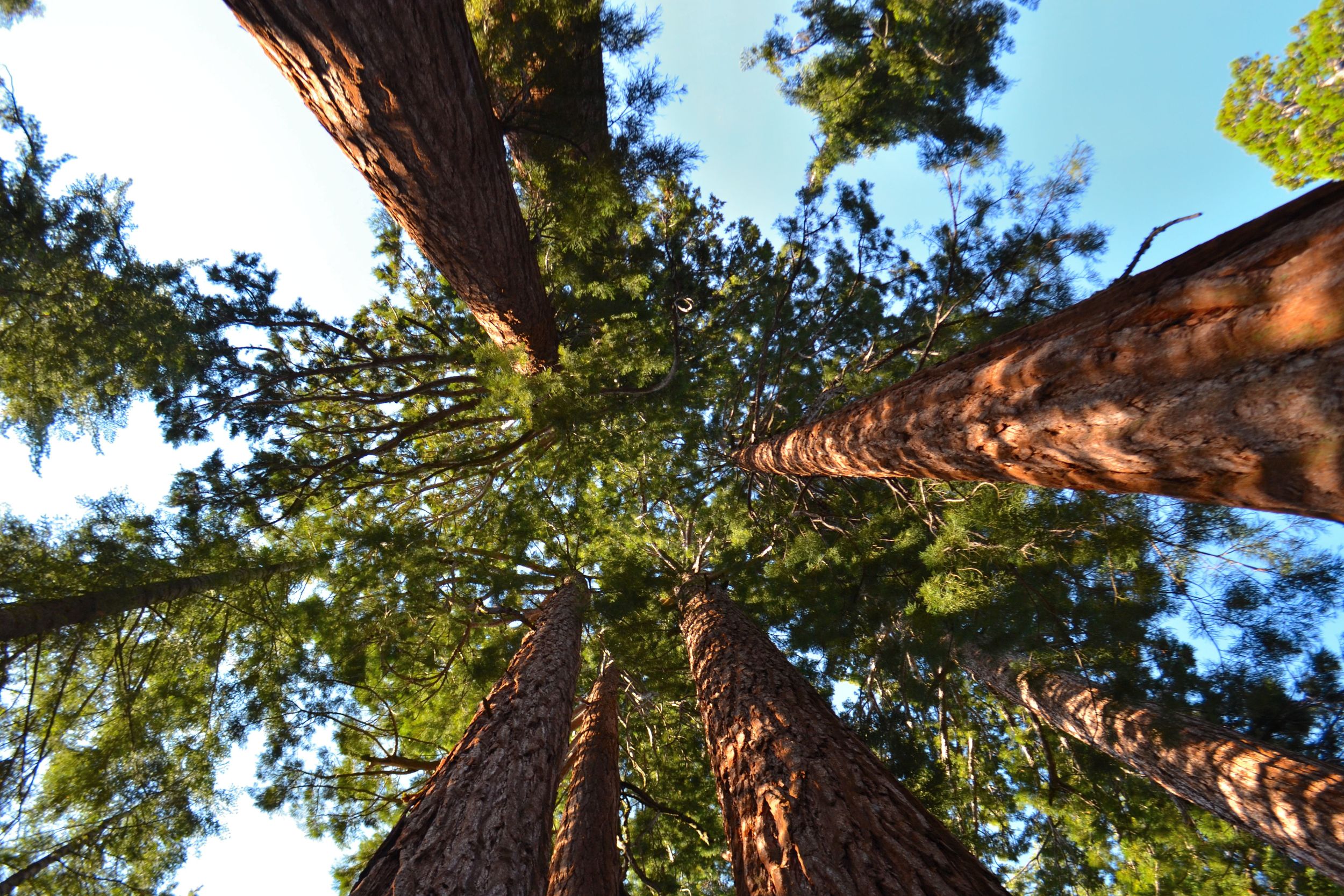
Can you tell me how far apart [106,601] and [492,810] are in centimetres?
417

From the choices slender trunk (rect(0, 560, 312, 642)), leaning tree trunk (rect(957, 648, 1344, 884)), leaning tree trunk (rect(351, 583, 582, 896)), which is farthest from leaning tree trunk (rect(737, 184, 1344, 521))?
slender trunk (rect(0, 560, 312, 642))

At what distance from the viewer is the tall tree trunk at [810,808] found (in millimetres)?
1791

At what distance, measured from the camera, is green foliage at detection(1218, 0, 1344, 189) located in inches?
428

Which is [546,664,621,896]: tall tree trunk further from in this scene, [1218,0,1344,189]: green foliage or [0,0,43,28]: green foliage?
[1218,0,1344,189]: green foliage

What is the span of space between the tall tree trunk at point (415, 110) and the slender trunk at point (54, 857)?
5103 mm

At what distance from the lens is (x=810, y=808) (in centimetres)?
215

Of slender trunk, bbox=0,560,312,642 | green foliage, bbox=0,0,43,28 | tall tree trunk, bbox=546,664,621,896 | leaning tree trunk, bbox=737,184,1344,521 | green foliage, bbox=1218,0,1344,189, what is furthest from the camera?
green foliage, bbox=1218,0,1344,189

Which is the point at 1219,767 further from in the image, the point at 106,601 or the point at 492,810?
the point at 106,601

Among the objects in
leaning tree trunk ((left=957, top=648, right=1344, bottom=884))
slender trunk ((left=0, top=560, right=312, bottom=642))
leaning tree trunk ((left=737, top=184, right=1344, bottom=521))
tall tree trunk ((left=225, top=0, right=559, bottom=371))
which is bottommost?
leaning tree trunk ((left=957, top=648, right=1344, bottom=884))

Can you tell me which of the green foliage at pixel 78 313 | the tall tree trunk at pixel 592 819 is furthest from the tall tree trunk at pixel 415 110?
the tall tree trunk at pixel 592 819

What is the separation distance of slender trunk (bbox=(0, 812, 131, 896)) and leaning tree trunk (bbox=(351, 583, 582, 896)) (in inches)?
131

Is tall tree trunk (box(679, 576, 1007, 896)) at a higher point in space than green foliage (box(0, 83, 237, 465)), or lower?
lower

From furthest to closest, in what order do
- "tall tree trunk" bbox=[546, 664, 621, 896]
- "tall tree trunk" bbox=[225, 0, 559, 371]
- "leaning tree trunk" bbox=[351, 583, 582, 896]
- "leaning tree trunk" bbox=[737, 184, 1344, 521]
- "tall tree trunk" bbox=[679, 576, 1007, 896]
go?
1. "tall tree trunk" bbox=[546, 664, 621, 896]
2. "tall tree trunk" bbox=[225, 0, 559, 371]
3. "leaning tree trunk" bbox=[351, 583, 582, 896]
4. "tall tree trunk" bbox=[679, 576, 1007, 896]
5. "leaning tree trunk" bbox=[737, 184, 1344, 521]

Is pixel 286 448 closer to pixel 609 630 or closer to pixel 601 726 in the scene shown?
pixel 609 630
